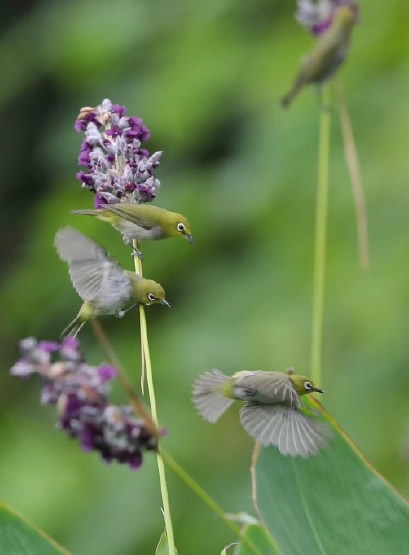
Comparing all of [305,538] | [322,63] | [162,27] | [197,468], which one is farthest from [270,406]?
[162,27]

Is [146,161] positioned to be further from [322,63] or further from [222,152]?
[222,152]

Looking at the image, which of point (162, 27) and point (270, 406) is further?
point (162, 27)

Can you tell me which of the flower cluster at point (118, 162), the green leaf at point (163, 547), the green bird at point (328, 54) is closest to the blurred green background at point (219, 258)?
the green bird at point (328, 54)

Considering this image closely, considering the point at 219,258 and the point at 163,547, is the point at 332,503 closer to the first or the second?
the point at 163,547

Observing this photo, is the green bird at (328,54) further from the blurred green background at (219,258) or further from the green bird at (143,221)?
the blurred green background at (219,258)

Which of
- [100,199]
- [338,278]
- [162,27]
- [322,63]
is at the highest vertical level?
[162,27]

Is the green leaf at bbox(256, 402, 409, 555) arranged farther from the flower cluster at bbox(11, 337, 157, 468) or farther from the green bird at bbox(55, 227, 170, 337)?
the flower cluster at bbox(11, 337, 157, 468)
